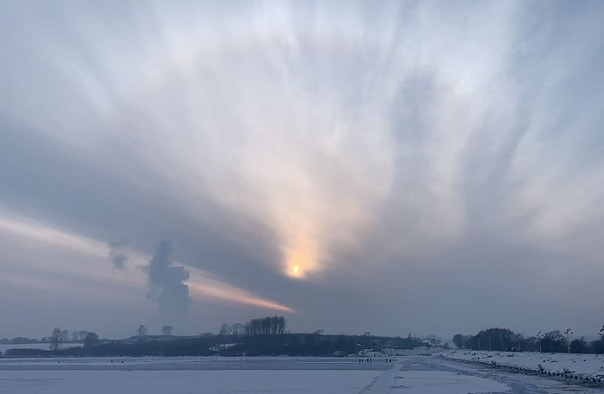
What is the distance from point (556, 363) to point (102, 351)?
13128 centimetres

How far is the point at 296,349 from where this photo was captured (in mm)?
156750

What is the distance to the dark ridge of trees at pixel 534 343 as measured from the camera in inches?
4532

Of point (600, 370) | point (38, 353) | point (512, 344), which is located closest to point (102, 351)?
point (38, 353)

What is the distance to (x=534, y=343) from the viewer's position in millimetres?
154375

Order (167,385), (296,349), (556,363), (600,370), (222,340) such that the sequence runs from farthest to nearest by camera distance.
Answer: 1. (222,340)
2. (296,349)
3. (556,363)
4. (600,370)
5. (167,385)

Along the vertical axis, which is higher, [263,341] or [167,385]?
[263,341]

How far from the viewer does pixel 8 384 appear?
4875cm

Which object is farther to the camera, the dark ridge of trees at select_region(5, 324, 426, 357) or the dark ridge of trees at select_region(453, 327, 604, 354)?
the dark ridge of trees at select_region(5, 324, 426, 357)

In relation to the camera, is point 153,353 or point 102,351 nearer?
point 153,353

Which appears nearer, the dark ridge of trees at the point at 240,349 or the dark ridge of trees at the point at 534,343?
the dark ridge of trees at the point at 534,343

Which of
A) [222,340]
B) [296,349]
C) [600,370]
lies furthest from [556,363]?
[222,340]

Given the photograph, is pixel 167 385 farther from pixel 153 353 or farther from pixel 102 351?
pixel 102 351

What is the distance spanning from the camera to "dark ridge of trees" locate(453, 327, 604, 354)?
11512 cm

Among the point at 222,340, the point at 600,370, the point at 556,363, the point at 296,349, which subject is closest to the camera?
the point at 600,370
